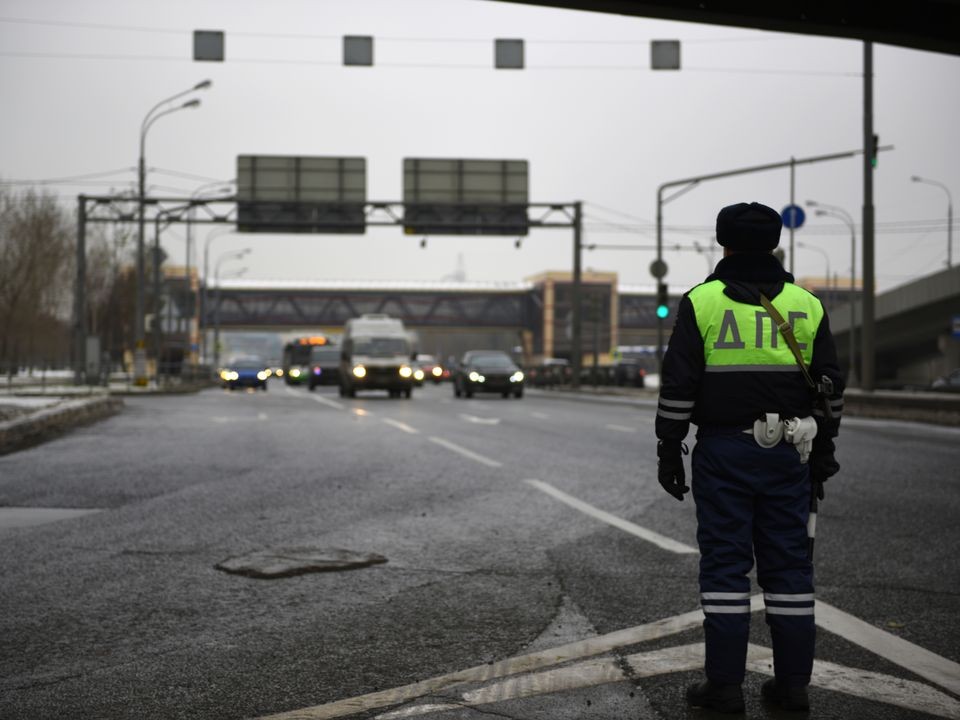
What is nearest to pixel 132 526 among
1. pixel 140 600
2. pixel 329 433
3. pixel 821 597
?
pixel 140 600

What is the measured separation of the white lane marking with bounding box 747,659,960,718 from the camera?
13.2 ft

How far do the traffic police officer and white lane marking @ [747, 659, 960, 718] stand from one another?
332 mm

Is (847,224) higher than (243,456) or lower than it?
higher

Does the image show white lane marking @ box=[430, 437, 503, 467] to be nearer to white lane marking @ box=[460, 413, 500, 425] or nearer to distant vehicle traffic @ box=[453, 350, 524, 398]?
white lane marking @ box=[460, 413, 500, 425]

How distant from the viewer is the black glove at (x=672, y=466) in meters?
4.18

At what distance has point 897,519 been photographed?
9016mm

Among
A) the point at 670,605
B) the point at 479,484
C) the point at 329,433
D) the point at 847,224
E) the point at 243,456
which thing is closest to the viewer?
the point at 670,605

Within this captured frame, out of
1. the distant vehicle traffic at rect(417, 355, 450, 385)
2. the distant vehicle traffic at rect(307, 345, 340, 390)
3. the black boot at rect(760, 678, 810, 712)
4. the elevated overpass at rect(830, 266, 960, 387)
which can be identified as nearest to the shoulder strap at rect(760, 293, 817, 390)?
the black boot at rect(760, 678, 810, 712)

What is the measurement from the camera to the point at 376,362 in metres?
36.5

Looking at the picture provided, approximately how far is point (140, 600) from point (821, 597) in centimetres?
336

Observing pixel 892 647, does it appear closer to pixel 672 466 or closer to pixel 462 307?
pixel 672 466

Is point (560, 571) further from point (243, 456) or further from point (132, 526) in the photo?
point (243, 456)

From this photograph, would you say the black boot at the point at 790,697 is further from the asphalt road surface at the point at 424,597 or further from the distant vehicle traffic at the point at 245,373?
the distant vehicle traffic at the point at 245,373

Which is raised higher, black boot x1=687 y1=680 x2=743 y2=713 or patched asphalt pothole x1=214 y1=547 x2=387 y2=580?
black boot x1=687 y1=680 x2=743 y2=713
